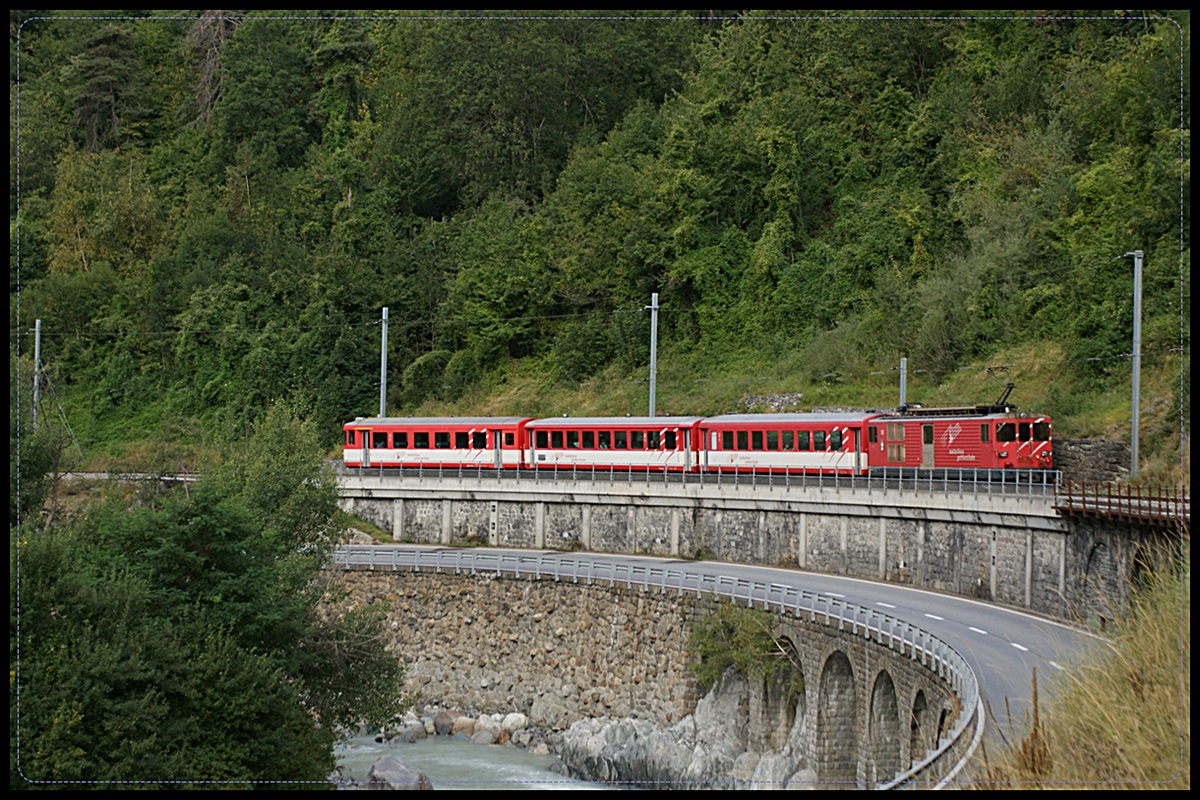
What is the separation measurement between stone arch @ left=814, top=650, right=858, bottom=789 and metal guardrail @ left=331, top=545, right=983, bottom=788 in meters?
1.17

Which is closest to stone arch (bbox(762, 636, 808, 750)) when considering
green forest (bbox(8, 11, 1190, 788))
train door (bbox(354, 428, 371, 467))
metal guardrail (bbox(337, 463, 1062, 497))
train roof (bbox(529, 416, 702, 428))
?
metal guardrail (bbox(337, 463, 1062, 497))

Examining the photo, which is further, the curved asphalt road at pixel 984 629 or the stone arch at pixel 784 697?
the stone arch at pixel 784 697

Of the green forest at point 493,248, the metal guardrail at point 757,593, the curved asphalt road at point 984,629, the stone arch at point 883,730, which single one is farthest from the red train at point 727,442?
the stone arch at point 883,730

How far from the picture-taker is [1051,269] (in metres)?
50.2

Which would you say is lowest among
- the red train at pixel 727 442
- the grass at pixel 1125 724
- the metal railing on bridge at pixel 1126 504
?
the grass at pixel 1125 724

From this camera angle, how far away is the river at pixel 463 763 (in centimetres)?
3294

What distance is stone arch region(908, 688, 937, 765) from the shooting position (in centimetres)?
2566

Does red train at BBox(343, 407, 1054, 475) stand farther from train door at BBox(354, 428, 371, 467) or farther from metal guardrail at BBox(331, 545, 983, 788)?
metal guardrail at BBox(331, 545, 983, 788)

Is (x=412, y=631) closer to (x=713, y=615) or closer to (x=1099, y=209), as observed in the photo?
(x=713, y=615)

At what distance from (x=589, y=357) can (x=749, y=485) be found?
71.2 feet

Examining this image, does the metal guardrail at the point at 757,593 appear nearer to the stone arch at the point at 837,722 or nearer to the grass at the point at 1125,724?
the stone arch at the point at 837,722

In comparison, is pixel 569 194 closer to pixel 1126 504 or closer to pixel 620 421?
pixel 620 421

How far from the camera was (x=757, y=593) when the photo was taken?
35562 mm

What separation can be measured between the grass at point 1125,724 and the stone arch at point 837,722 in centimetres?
1610
